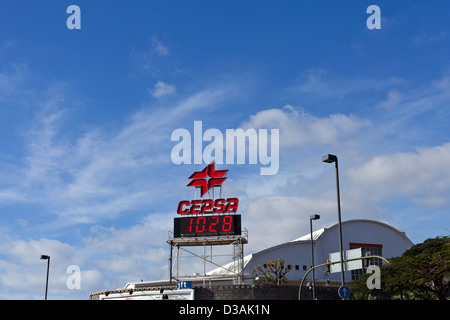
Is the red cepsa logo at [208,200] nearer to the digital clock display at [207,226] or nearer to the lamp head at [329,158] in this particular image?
the digital clock display at [207,226]

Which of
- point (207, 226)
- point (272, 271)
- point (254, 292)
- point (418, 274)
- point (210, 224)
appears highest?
point (210, 224)

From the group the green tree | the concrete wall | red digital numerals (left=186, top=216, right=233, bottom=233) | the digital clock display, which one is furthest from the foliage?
the green tree

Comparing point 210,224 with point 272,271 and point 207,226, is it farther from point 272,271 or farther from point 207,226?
point 272,271

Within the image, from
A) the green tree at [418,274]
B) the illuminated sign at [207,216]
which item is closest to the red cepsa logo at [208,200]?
the illuminated sign at [207,216]

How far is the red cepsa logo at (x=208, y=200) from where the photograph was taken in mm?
68500

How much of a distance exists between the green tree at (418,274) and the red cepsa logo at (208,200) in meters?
19.1

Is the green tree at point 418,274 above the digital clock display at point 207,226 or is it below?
below

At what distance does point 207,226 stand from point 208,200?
3.59 metres

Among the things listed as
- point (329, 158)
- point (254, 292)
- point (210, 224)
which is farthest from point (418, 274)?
point (210, 224)

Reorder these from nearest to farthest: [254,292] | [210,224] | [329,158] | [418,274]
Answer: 1. [329,158]
2. [418,274]
3. [254,292]
4. [210,224]

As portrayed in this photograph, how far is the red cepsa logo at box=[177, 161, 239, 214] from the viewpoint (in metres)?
68.5

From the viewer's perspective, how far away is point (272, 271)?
71312mm
